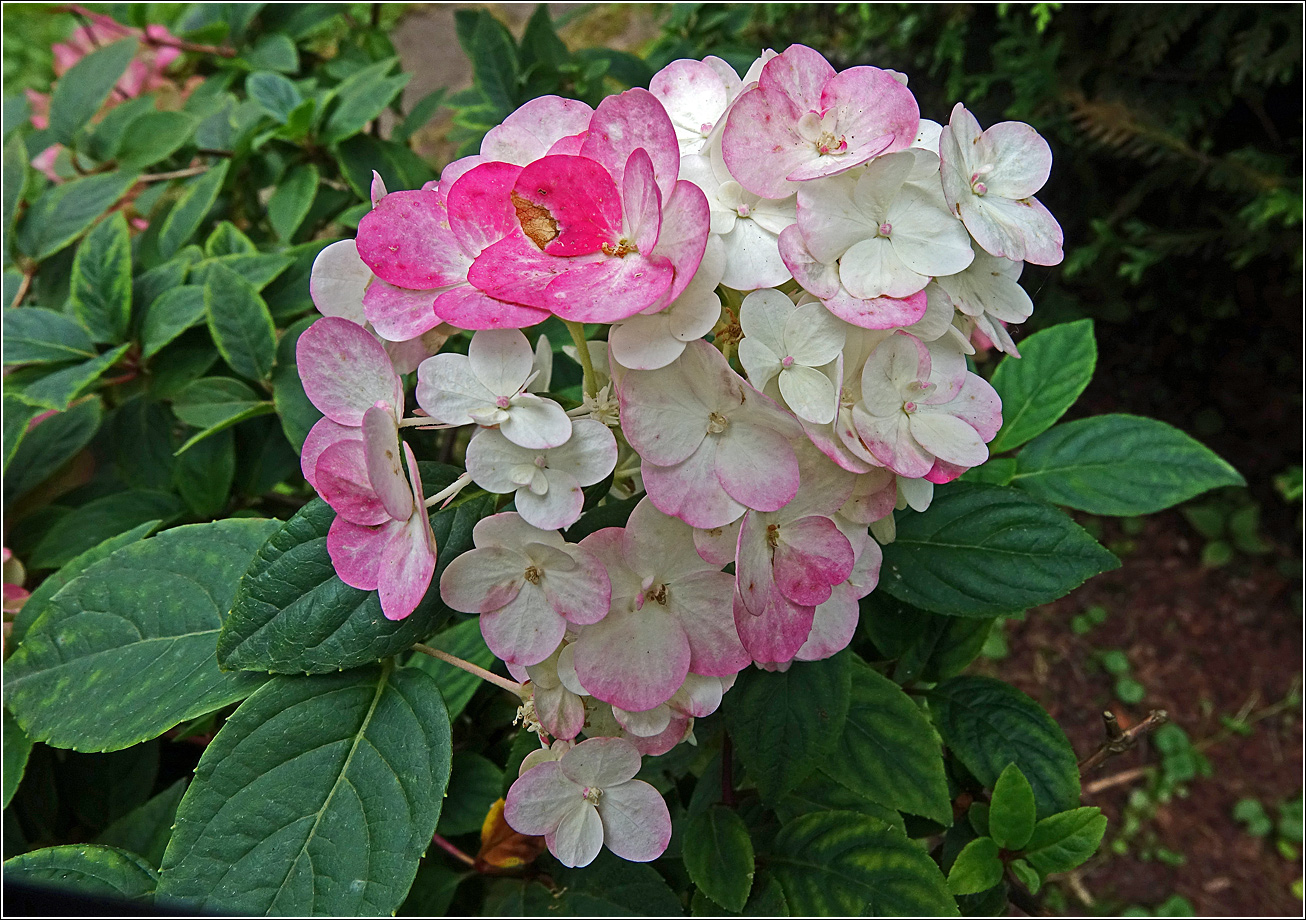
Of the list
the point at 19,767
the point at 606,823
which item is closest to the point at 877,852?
the point at 606,823

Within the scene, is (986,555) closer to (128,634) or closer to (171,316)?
(128,634)

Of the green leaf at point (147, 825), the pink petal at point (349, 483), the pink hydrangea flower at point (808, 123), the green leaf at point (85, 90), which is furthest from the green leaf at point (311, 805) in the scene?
the green leaf at point (85, 90)

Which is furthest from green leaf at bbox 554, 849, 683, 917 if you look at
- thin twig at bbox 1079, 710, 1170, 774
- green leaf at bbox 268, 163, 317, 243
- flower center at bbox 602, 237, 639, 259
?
green leaf at bbox 268, 163, 317, 243

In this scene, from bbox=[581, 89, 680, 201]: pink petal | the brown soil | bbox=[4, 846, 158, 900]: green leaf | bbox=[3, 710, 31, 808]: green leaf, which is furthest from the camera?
the brown soil

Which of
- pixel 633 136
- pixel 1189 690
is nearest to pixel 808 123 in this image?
pixel 633 136

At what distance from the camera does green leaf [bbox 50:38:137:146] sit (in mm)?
1121

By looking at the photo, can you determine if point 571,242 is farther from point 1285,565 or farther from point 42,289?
point 1285,565

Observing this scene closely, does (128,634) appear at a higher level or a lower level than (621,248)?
lower

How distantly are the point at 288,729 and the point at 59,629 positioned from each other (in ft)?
0.75

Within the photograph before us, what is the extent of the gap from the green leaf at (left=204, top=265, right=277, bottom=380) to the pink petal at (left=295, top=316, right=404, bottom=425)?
40 cm

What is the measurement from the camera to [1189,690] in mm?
1779

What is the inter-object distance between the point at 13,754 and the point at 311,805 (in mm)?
350

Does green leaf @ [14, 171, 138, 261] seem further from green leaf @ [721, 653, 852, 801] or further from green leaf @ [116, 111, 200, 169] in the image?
green leaf @ [721, 653, 852, 801]

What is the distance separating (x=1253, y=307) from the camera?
74.9 inches
